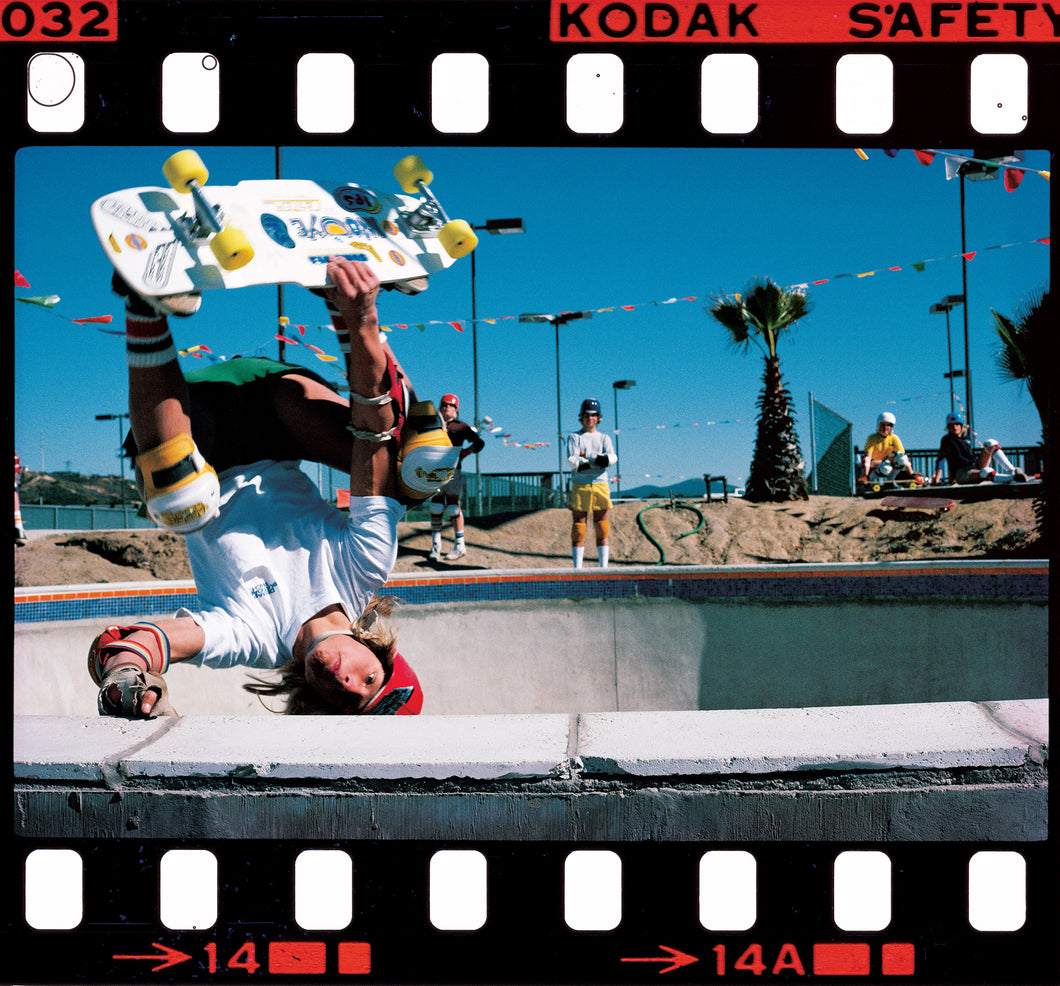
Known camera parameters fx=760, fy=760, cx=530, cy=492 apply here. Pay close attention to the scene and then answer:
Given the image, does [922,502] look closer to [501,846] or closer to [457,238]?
Result: [457,238]

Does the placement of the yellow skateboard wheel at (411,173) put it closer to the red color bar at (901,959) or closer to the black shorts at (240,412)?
the black shorts at (240,412)

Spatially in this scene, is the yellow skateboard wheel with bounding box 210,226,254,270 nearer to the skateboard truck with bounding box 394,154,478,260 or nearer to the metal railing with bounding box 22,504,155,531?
the skateboard truck with bounding box 394,154,478,260

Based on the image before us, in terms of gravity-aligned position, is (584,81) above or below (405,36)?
below

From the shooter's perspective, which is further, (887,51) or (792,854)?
(887,51)

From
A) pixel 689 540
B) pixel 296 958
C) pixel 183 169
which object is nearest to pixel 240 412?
pixel 183 169

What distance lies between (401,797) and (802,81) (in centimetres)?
215

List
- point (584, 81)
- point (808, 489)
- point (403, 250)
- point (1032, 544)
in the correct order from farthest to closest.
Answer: point (808, 489) < point (1032, 544) < point (403, 250) < point (584, 81)

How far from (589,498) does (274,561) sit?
414 cm

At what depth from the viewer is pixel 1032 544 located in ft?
33.3

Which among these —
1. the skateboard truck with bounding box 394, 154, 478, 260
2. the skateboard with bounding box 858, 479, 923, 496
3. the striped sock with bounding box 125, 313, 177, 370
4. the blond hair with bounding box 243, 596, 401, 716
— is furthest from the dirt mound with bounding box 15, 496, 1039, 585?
the skateboard truck with bounding box 394, 154, 478, 260

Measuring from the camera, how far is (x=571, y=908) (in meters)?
1.74

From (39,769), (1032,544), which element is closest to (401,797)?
(39,769)

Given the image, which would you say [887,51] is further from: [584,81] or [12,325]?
[12,325]

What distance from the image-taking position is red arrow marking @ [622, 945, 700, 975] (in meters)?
1.75
